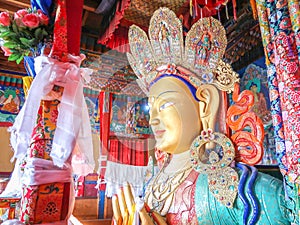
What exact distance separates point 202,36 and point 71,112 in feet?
2.19

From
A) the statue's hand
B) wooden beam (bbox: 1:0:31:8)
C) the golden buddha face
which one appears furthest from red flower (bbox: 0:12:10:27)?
wooden beam (bbox: 1:0:31:8)

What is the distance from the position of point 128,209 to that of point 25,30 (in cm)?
92

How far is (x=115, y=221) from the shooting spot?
1.07 meters

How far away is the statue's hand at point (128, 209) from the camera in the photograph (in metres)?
0.92

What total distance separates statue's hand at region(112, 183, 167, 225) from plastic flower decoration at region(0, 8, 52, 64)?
2.55ft

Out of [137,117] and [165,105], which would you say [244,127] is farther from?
[137,117]

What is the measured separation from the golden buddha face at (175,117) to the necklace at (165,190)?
104 millimetres

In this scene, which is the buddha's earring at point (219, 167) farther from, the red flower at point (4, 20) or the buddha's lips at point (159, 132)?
the red flower at point (4, 20)

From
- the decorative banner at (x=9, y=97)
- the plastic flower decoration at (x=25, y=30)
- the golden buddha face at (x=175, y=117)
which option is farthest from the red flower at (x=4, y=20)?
the decorative banner at (x=9, y=97)

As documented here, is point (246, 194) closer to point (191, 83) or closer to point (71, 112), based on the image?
point (191, 83)

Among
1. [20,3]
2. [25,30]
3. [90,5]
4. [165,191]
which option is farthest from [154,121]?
[20,3]

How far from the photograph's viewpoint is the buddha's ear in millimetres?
1055

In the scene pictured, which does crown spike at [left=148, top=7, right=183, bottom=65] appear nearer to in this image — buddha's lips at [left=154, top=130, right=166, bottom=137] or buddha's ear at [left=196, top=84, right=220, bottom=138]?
buddha's ear at [left=196, top=84, right=220, bottom=138]

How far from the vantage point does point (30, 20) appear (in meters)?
1.06
